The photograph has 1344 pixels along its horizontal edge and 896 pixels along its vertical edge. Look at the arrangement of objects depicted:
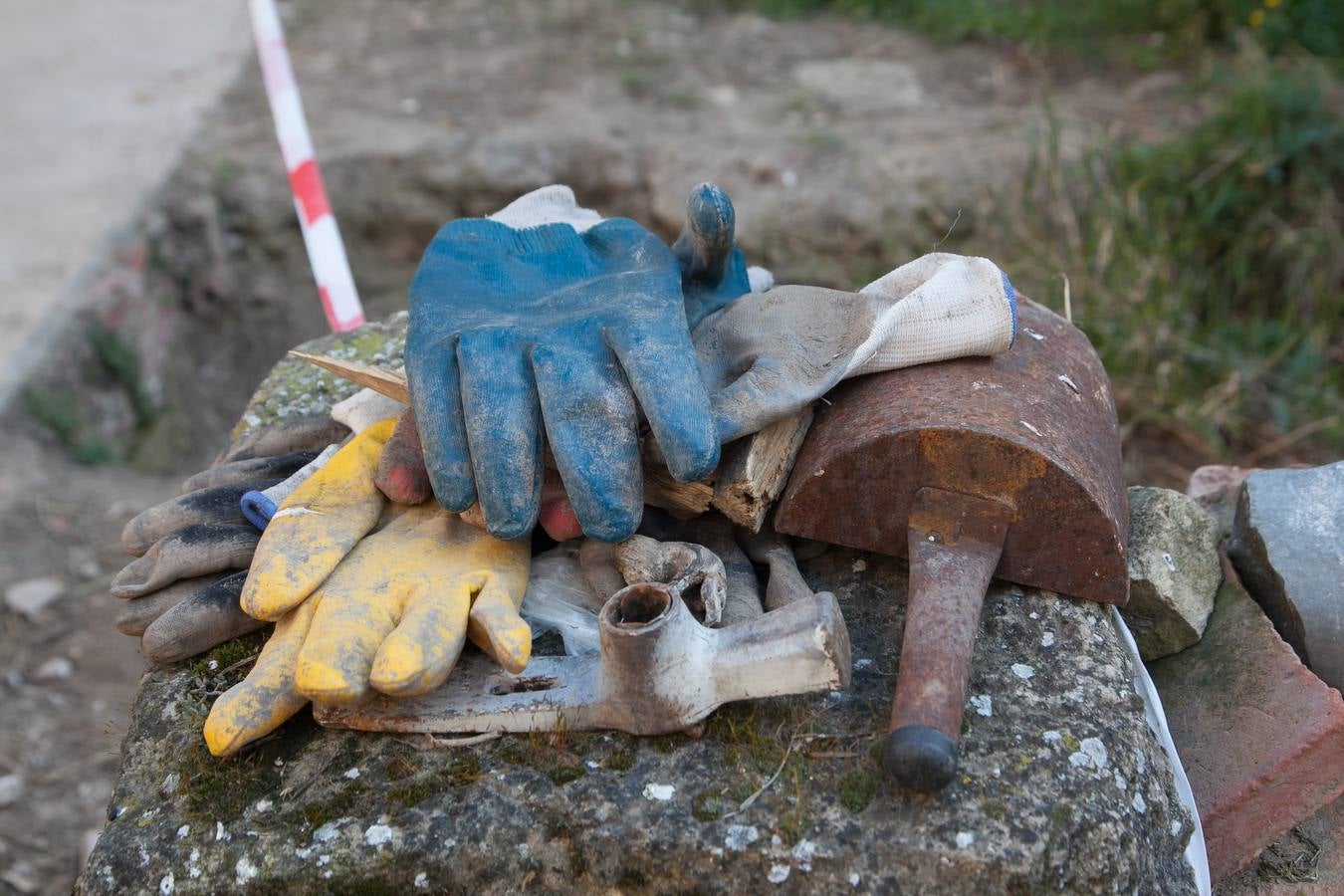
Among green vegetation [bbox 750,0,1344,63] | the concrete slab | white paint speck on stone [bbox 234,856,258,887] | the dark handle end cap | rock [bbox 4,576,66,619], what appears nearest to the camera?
the dark handle end cap

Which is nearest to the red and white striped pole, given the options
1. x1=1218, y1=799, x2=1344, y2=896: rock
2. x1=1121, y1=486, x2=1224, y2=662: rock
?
x1=1121, y1=486, x2=1224, y2=662: rock

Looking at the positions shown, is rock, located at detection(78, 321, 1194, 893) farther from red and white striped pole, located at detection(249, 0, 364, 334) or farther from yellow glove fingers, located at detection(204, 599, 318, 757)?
red and white striped pole, located at detection(249, 0, 364, 334)

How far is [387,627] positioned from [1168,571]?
1.13 metres

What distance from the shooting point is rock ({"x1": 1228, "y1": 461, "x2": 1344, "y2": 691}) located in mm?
1690

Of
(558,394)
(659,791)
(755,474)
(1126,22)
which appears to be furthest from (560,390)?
(1126,22)

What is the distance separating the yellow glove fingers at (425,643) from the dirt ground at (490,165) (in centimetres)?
217

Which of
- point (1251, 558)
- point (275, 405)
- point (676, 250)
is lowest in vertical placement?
point (1251, 558)

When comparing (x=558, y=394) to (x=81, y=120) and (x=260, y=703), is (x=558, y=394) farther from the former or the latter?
(x=81, y=120)

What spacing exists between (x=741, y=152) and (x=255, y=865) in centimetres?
366

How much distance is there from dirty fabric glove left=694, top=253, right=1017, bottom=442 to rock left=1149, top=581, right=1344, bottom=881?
1.95 feet

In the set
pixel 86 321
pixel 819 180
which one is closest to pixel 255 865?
pixel 86 321

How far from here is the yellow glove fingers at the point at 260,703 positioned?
4.58ft

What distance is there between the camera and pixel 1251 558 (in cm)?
180

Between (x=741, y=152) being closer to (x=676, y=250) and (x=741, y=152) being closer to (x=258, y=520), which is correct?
(x=676, y=250)
